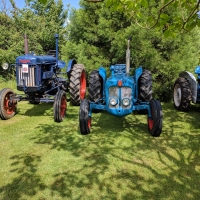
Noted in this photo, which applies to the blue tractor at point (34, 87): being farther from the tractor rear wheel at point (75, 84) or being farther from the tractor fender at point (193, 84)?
the tractor fender at point (193, 84)

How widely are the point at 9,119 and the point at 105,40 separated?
4.82 m

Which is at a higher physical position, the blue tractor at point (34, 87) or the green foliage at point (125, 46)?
the green foliage at point (125, 46)

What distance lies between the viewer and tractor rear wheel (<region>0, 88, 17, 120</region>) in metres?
5.65

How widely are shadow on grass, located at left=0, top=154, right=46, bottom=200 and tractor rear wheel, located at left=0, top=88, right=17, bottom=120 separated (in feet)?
7.04

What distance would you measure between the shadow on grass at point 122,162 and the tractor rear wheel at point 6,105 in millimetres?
1087

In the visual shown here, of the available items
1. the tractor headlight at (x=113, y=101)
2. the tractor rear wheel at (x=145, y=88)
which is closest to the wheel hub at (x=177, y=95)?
the tractor rear wheel at (x=145, y=88)

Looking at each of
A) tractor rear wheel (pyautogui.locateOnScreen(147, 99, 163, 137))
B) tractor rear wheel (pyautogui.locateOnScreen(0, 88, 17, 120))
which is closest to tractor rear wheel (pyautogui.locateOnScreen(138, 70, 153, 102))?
tractor rear wheel (pyautogui.locateOnScreen(147, 99, 163, 137))

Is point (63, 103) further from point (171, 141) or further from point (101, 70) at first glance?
point (171, 141)

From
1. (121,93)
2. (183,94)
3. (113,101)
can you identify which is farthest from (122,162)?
(183,94)

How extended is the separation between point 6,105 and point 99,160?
339 cm

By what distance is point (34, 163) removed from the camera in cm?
362

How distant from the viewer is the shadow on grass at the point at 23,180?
9.50ft

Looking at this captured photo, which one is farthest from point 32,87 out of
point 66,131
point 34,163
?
point 34,163

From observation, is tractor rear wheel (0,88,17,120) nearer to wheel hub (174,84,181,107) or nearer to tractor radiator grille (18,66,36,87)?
tractor radiator grille (18,66,36,87)
